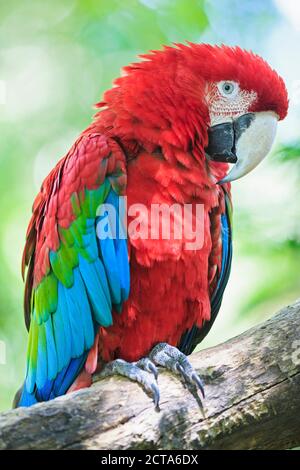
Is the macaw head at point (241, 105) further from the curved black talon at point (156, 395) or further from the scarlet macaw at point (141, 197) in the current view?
the curved black talon at point (156, 395)

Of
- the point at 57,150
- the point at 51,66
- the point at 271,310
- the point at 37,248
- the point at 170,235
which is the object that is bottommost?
the point at 271,310

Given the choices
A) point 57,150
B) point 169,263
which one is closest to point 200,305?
point 169,263

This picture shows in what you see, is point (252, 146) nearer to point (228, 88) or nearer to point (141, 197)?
point (228, 88)

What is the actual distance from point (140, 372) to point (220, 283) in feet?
1.97

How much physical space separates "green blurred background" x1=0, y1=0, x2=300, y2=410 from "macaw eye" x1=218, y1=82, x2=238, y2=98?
3.32 feet

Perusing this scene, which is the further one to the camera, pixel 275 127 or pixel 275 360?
pixel 275 127

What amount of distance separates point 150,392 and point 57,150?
6.50 feet

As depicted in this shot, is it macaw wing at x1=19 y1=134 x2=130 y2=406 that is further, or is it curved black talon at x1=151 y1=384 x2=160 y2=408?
macaw wing at x1=19 y1=134 x2=130 y2=406

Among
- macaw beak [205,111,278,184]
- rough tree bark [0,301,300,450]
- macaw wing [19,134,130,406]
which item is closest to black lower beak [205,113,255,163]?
macaw beak [205,111,278,184]

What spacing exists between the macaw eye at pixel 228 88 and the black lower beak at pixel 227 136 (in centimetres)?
8

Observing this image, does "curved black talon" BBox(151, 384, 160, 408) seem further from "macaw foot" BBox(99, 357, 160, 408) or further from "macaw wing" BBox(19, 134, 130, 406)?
"macaw wing" BBox(19, 134, 130, 406)

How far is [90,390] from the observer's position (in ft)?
A: 4.95

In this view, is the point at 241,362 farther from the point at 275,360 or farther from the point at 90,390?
the point at 90,390

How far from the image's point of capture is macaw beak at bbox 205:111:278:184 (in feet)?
6.16
